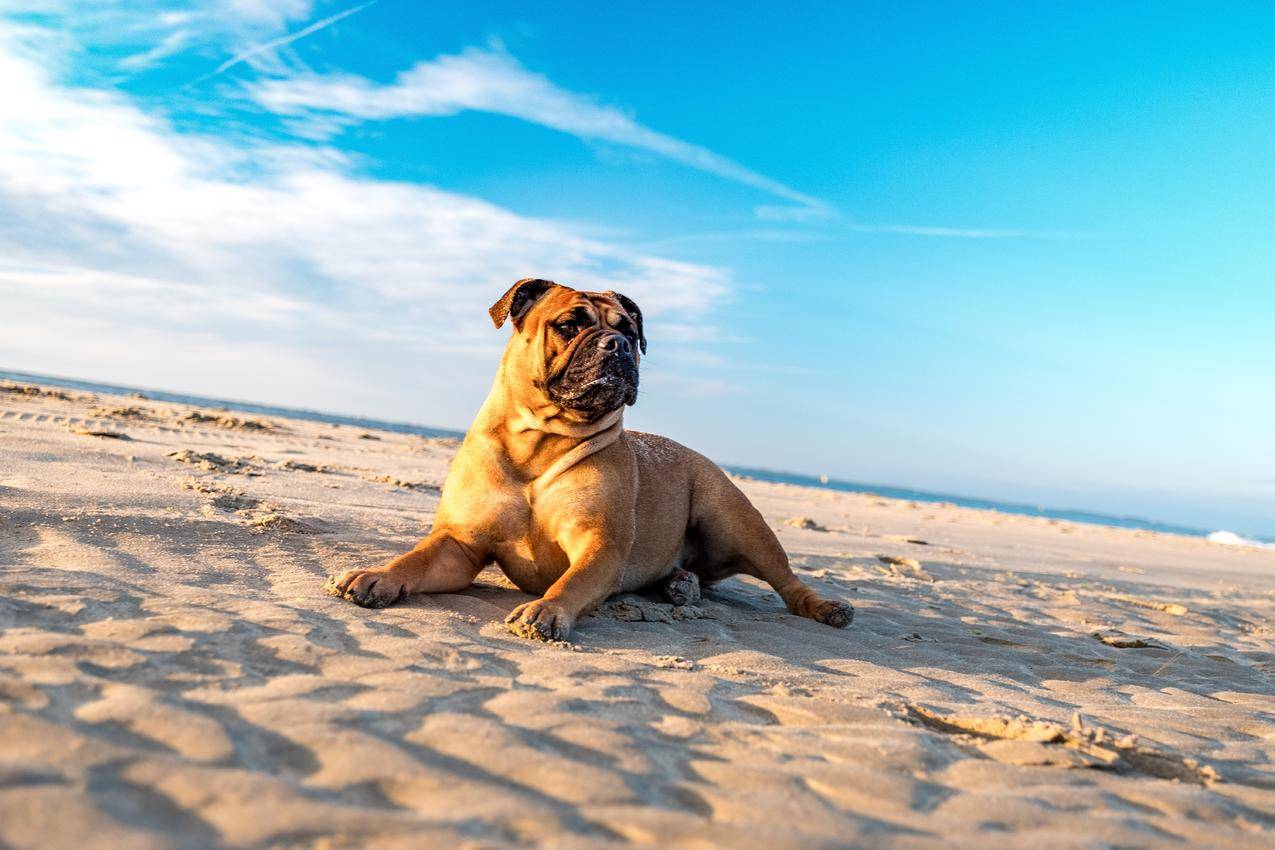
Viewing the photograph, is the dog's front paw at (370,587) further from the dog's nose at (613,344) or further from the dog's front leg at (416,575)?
the dog's nose at (613,344)

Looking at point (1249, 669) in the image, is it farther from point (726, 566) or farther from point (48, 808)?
point (48, 808)

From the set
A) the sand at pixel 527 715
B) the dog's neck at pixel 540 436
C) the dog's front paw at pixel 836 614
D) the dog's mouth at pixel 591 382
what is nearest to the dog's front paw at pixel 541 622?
the sand at pixel 527 715

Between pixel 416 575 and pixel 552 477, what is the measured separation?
33.9 inches

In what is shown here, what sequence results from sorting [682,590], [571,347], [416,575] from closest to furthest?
[416,575]
[571,347]
[682,590]

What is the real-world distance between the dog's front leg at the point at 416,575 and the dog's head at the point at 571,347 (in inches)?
36.5

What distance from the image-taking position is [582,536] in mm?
4438

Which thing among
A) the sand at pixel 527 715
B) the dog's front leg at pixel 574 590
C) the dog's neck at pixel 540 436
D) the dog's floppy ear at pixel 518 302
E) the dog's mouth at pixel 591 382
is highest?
the dog's floppy ear at pixel 518 302

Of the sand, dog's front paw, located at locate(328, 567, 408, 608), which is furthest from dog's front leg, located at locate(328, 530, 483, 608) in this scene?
the sand

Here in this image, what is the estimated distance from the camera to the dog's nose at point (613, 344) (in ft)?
14.6

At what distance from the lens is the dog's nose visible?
14.6 feet

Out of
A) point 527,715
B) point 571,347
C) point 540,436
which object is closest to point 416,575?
point 540,436

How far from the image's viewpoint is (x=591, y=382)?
438cm

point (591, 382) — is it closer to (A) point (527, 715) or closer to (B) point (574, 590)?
(B) point (574, 590)

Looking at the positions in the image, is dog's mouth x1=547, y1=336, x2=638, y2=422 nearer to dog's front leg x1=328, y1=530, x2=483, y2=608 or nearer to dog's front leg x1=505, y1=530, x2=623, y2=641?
dog's front leg x1=505, y1=530, x2=623, y2=641
